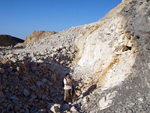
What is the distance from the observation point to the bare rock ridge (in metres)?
4.41

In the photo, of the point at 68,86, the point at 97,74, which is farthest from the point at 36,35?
the point at 68,86

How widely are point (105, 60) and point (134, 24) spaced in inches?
104

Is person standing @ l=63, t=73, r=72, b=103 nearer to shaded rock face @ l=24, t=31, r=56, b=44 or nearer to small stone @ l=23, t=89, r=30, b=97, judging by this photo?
small stone @ l=23, t=89, r=30, b=97

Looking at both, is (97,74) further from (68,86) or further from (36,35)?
(36,35)

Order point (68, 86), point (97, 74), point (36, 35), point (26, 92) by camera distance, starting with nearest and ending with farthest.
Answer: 1. point (26, 92)
2. point (68, 86)
3. point (97, 74)
4. point (36, 35)

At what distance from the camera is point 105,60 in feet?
24.1

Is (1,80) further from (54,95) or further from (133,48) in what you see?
(133,48)

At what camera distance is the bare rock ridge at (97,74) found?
4409mm

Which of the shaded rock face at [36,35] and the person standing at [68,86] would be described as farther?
the shaded rock face at [36,35]

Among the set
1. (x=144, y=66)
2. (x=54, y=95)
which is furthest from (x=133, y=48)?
(x=54, y=95)

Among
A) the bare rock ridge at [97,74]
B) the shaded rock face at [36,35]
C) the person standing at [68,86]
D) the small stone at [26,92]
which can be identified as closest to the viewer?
the bare rock ridge at [97,74]

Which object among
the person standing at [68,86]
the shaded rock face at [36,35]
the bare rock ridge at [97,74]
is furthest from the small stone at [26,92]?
the shaded rock face at [36,35]

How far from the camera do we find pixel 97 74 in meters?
7.47

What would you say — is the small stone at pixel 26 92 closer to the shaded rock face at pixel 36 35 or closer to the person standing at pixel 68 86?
the person standing at pixel 68 86
